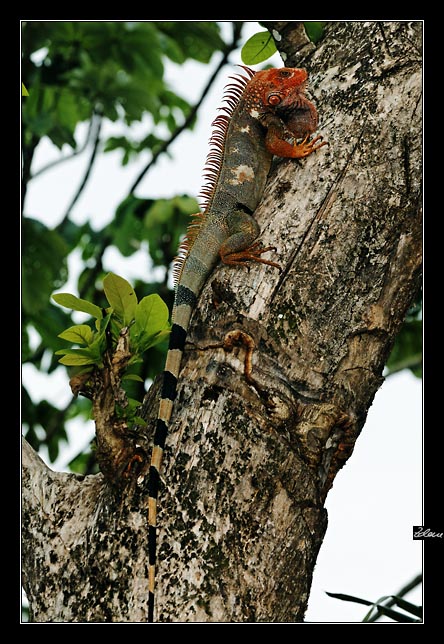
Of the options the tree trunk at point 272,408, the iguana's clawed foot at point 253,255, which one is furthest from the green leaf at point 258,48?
the iguana's clawed foot at point 253,255

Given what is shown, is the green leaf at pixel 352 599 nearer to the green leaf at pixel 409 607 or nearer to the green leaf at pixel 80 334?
the green leaf at pixel 409 607

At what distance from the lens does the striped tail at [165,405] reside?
7.87 ft

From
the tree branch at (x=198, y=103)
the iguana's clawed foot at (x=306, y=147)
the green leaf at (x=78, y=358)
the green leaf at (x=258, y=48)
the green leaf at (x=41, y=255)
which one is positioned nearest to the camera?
the green leaf at (x=78, y=358)

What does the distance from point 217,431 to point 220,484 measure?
0.18 m

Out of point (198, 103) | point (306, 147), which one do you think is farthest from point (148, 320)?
point (198, 103)

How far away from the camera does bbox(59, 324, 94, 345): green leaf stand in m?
2.68

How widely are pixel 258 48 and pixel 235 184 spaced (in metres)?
→ 0.69

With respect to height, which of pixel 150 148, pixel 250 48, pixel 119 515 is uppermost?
pixel 150 148

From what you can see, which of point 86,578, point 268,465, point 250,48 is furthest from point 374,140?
point 86,578

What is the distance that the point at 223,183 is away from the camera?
403 centimetres

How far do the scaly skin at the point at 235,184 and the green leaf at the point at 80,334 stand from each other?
0.32 metres

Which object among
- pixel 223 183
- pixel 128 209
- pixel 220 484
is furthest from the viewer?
pixel 128 209

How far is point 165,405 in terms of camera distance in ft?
8.75
